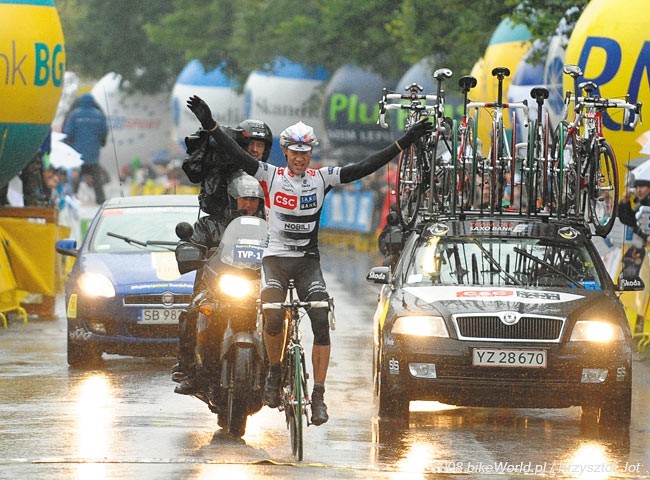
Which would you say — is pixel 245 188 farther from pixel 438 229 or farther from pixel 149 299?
pixel 149 299

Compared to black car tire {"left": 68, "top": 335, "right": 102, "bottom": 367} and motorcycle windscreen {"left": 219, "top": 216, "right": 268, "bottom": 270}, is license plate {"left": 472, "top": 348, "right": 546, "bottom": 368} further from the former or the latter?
black car tire {"left": 68, "top": 335, "right": 102, "bottom": 367}

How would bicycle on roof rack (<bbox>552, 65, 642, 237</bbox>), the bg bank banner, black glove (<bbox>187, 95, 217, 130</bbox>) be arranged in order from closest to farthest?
1. black glove (<bbox>187, 95, 217, 130</bbox>)
2. bicycle on roof rack (<bbox>552, 65, 642, 237</bbox>)
3. the bg bank banner

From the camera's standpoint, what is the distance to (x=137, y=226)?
1647 centimetres

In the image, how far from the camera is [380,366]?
11898mm

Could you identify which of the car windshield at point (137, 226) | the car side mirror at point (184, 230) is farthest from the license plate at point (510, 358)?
the car windshield at point (137, 226)

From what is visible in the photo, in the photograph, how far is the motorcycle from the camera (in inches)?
421

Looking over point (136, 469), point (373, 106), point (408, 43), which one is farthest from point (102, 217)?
point (373, 106)

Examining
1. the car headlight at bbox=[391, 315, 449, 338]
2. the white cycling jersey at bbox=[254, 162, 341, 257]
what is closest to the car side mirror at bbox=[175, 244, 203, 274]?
the white cycling jersey at bbox=[254, 162, 341, 257]

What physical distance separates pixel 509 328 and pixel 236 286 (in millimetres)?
1976

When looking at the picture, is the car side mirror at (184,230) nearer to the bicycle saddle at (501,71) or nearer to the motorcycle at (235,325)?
the motorcycle at (235,325)

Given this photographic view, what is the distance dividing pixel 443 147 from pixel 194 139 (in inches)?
130

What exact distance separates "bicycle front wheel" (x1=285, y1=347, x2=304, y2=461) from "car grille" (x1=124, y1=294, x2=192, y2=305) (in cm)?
477

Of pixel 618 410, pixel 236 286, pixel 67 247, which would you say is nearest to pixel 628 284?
pixel 618 410

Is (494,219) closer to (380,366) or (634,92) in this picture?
(380,366)
